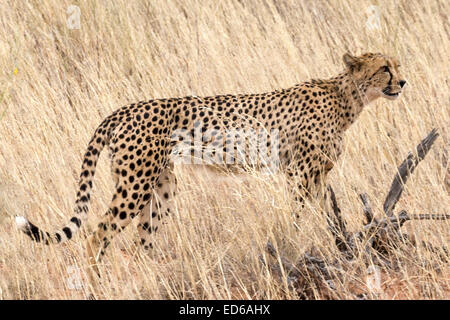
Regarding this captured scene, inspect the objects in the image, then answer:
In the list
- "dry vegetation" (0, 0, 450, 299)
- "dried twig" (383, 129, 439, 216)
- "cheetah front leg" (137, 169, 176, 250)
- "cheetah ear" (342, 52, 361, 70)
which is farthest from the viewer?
"cheetah ear" (342, 52, 361, 70)

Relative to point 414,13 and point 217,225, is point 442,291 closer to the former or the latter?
point 217,225

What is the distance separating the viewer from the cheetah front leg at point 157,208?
13.2ft

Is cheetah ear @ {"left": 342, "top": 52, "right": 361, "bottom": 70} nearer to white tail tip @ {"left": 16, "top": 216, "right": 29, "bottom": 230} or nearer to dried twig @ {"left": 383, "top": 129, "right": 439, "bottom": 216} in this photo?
dried twig @ {"left": 383, "top": 129, "right": 439, "bottom": 216}

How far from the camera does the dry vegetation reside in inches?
131

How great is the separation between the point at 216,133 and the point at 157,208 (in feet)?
1.62

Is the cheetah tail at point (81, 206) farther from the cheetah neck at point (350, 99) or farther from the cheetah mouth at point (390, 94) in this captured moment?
the cheetah mouth at point (390, 94)

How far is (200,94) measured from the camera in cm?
524

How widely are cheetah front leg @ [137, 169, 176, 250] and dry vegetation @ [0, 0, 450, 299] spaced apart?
0.24 feet

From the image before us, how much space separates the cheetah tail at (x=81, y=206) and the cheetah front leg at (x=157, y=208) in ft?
1.37

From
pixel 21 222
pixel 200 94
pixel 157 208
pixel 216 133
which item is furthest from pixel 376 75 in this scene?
pixel 21 222

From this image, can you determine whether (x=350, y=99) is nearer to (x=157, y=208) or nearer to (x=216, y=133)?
(x=216, y=133)

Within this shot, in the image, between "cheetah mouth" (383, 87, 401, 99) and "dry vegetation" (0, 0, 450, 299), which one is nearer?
"dry vegetation" (0, 0, 450, 299)

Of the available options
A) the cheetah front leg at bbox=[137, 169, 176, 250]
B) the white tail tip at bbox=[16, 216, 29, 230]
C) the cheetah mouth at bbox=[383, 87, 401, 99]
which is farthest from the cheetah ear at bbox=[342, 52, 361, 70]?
the white tail tip at bbox=[16, 216, 29, 230]
